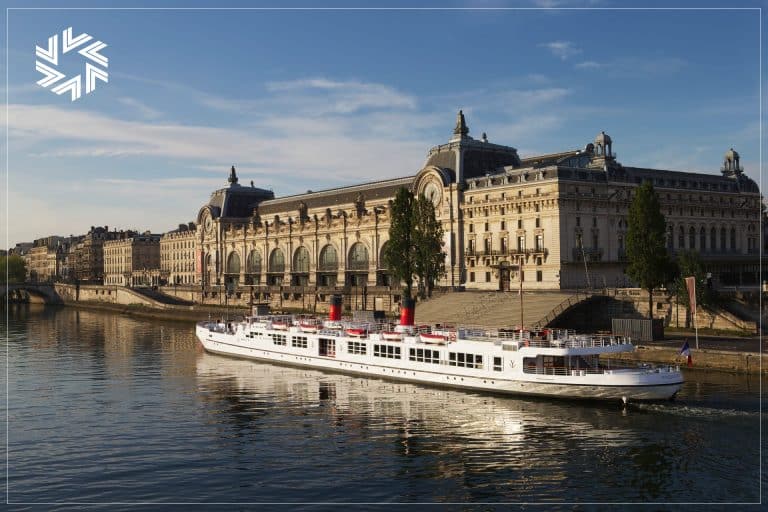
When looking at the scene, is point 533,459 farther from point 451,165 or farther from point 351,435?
point 451,165

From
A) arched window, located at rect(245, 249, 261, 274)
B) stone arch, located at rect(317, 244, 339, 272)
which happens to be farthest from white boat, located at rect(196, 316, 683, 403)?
arched window, located at rect(245, 249, 261, 274)

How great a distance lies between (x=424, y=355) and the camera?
66.8 meters

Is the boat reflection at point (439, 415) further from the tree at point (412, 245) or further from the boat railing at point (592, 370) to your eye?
the tree at point (412, 245)

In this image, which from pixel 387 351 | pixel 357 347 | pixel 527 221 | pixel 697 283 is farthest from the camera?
pixel 527 221

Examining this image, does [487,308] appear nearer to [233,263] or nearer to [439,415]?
[439,415]

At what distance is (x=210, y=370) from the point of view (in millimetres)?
78625

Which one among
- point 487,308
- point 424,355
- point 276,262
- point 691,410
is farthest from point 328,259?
point 691,410

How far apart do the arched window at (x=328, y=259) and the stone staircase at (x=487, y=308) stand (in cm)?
4330

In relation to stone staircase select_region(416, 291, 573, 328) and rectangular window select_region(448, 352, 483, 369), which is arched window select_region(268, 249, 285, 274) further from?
rectangular window select_region(448, 352, 483, 369)

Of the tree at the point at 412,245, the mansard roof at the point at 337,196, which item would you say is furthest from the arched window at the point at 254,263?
the tree at the point at 412,245

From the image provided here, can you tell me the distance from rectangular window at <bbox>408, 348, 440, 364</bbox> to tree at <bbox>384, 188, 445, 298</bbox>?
38532mm

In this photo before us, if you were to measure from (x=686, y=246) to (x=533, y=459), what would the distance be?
86931 millimetres

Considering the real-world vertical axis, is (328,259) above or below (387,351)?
above

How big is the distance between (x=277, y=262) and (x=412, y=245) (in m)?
66.6
